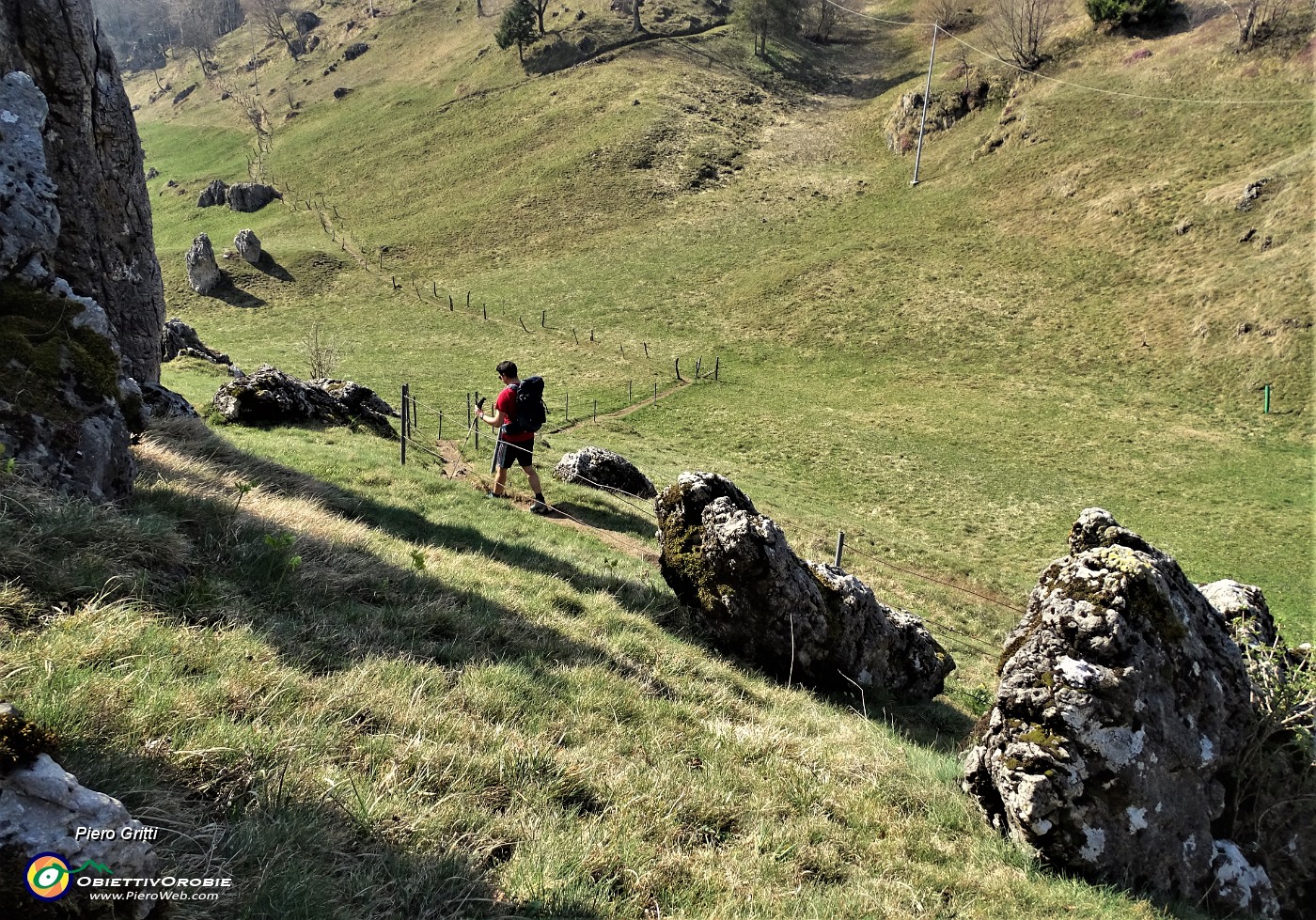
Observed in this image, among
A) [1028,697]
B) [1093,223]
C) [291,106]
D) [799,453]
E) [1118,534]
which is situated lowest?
[799,453]

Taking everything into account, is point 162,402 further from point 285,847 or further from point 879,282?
point 879,282

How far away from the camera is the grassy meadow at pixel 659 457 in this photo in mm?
3891

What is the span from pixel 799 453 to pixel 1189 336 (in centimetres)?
2861

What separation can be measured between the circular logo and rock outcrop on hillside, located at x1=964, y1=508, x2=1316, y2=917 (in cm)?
626

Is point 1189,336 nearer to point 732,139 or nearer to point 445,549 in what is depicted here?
point 445,549

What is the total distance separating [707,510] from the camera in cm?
923

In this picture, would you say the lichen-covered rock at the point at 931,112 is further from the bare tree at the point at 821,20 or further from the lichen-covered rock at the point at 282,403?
the lichen-covered rock at the point at 282,403

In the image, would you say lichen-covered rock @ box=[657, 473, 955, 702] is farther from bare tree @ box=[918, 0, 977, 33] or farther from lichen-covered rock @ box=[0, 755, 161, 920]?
bare tree @ box=[918, 0, 977, 33]

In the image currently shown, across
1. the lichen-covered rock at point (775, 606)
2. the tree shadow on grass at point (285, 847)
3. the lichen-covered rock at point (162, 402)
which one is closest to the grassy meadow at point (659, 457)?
the tree shadow on grass at point (285, 847)

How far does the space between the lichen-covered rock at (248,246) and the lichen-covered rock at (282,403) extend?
51.6 m

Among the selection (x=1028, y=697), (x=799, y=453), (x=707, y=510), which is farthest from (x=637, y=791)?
(x=799, y=453)

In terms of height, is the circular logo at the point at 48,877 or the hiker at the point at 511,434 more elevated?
the circular logo at the point at 48,877

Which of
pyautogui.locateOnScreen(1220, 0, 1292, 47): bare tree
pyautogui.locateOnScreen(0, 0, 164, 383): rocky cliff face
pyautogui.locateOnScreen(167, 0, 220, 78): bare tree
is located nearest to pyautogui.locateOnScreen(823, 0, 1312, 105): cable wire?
pyautogui.locateOnScreen(1220, 0, 1292, 47): bare tree

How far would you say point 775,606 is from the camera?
8594 millimetres
